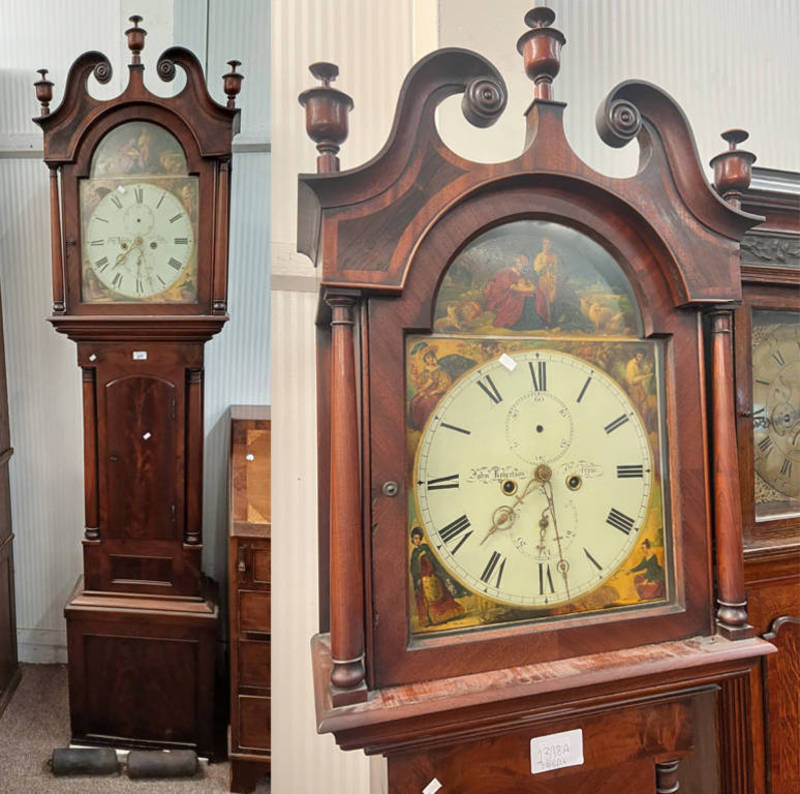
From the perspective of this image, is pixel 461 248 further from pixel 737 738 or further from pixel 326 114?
pixel 737 738

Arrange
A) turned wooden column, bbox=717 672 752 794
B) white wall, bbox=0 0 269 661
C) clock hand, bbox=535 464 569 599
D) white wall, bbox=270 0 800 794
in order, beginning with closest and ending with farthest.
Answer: clock hand, bbox=535 464 569 599 → white wall, bbox=270 0 800 794 → turned wooden column, bbox=717 672 752 794 → white wall, bbox=0 0 269 661

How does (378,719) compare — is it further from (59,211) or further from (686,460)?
(59,211)

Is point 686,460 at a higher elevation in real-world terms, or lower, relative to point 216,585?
higher

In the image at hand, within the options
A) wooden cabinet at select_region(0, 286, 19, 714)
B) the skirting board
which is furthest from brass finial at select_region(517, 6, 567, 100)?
the skirting board

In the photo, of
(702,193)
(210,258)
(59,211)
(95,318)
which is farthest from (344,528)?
(59,211)

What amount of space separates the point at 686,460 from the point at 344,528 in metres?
0.48

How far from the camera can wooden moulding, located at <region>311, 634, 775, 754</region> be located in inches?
26.5

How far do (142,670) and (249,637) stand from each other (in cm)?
53

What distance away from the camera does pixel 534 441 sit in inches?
30.6

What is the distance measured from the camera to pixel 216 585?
2404mm

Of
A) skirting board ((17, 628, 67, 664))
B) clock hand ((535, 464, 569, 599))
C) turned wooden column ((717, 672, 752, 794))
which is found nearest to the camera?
clock hand ((535, 464, 569, 599))

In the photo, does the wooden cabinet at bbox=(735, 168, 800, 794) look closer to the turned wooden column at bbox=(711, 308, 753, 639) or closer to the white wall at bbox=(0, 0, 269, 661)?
the turned wooden column at bbox=(711, 308, 753, 639)

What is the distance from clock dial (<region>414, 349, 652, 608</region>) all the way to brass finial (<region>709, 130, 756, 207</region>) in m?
0.33

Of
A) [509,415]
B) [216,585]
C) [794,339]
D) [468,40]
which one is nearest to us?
[509,415]
